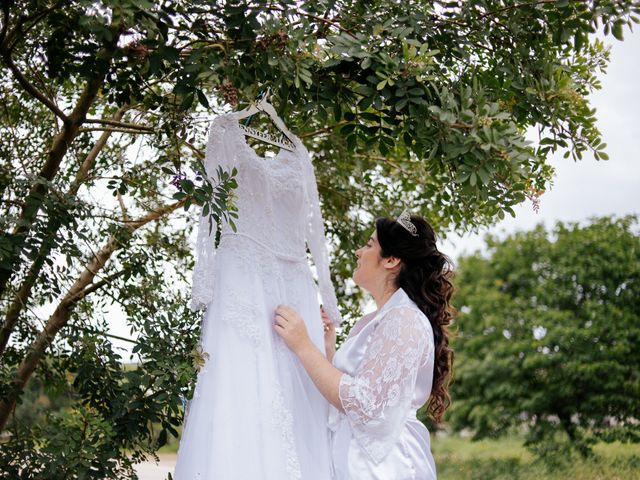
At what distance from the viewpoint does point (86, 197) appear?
3520 mm

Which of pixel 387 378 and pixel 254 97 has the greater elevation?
pixel 254 97

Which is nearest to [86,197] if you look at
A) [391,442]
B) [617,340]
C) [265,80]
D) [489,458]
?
[265,80]

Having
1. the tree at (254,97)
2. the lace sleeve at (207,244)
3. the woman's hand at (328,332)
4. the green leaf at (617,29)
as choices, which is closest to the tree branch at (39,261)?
the tree at (254,97)

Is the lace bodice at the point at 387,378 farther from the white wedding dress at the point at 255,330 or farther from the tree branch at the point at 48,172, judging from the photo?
the tree branch at the point at 48,172

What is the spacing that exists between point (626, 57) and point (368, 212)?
6658 mm

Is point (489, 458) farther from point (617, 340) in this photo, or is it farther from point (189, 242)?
point (189, 242)

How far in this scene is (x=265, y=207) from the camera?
250 centimetres

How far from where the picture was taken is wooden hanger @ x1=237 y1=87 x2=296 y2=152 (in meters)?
2.43

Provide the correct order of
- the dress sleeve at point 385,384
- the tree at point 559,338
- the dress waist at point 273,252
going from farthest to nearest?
the tree at point 559,338
the dress waist at point 273,252
the dress sleeve at point 385,384

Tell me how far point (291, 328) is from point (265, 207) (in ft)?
1.34

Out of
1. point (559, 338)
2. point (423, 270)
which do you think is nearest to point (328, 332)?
point (423, 270)

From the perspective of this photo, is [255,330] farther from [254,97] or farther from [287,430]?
[254,97]

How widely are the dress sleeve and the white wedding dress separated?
0.18 m

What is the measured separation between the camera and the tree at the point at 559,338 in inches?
386
